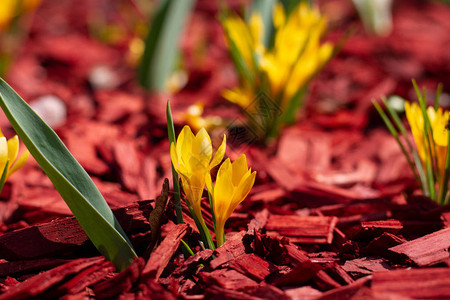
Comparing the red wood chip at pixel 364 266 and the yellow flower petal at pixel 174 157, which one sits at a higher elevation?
the yellow flower petal at pixel 174 157

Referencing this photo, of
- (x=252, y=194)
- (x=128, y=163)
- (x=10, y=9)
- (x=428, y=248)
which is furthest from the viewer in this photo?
(x=10, y=9)

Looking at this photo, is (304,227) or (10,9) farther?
(10,9)

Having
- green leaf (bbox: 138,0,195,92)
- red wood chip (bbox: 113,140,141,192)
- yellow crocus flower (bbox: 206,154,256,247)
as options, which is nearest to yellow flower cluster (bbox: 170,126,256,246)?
yellow crocus flower (bbox: 206,154,256,247)

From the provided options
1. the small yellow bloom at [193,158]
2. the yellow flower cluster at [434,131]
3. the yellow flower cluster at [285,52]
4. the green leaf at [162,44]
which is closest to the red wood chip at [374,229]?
the yellow flower cluster at [434,131]

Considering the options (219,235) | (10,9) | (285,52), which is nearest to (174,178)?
(219,235)

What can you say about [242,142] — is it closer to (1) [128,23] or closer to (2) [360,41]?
(2) [360,41]

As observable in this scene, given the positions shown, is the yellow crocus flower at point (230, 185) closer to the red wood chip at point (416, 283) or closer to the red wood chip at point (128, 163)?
the red wood chip at point (416, 283)

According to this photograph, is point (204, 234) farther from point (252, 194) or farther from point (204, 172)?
point (252, 194)
